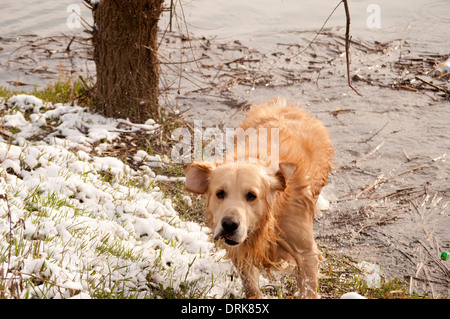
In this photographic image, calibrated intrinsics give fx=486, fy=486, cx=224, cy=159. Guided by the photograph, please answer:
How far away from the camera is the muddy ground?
4.48 meters

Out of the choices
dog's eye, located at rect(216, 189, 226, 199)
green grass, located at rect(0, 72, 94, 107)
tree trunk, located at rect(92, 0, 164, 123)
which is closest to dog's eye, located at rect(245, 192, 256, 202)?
dog's eye, located at rect(216, 189, 226, 199)

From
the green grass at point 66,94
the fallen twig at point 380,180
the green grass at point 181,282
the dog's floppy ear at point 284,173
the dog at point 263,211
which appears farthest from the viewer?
the green grass at point 66,94

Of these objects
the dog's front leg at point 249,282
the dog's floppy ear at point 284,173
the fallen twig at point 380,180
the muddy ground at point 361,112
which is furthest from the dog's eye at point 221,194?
the fallen twig at point 380,180

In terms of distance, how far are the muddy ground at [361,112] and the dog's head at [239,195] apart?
1.32 m

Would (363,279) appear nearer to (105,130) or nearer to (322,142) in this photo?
(322,142)

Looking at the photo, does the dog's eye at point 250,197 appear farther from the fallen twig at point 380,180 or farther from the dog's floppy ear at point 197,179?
the fallen twig at point 380,180

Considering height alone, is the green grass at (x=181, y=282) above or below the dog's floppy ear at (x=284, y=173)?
below

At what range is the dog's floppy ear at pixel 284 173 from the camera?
3393 mm

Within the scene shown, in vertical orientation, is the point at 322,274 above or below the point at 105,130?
below

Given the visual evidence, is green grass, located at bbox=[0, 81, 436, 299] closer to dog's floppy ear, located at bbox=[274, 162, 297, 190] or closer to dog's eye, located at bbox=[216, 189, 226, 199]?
dog's eye, located at bbox=[216, 189, 226, 199]

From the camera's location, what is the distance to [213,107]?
7.09 meters

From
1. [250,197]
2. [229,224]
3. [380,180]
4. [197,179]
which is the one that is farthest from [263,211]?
[380,180]
